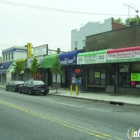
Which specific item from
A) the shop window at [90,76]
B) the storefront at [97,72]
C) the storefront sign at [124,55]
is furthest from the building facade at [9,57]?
the storefront sign at [124,55]

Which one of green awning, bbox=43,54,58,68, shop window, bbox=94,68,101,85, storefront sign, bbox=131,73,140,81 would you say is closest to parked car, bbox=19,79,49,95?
shop window, bbox=94,68,101,85

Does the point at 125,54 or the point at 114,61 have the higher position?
the point at 125,54

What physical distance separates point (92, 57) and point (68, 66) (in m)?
7.18

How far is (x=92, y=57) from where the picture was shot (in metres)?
22.3

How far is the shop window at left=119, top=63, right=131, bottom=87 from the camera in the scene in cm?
2020

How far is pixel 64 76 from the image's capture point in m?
30.2

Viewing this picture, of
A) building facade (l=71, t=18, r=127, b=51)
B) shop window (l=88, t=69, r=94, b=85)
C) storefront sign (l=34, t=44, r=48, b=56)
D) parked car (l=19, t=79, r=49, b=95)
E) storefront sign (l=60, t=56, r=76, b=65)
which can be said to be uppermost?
building facade (l=71, t=18, r=127, b=51)

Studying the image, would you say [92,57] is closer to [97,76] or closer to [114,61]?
[97,76]

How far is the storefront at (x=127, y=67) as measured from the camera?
1836cm

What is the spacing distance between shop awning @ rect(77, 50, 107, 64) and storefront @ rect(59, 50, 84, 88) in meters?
1.34

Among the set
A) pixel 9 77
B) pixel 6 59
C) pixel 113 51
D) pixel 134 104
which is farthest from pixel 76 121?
pixel 6 59

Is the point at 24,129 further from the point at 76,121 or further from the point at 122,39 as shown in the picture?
the point at 122,39

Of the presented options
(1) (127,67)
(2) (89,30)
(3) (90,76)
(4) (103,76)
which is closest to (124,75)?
(1) (127,67)

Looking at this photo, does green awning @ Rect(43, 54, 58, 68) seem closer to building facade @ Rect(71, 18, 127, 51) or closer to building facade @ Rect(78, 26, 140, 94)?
building facade @ Rect(78, 26, 140, 94)
